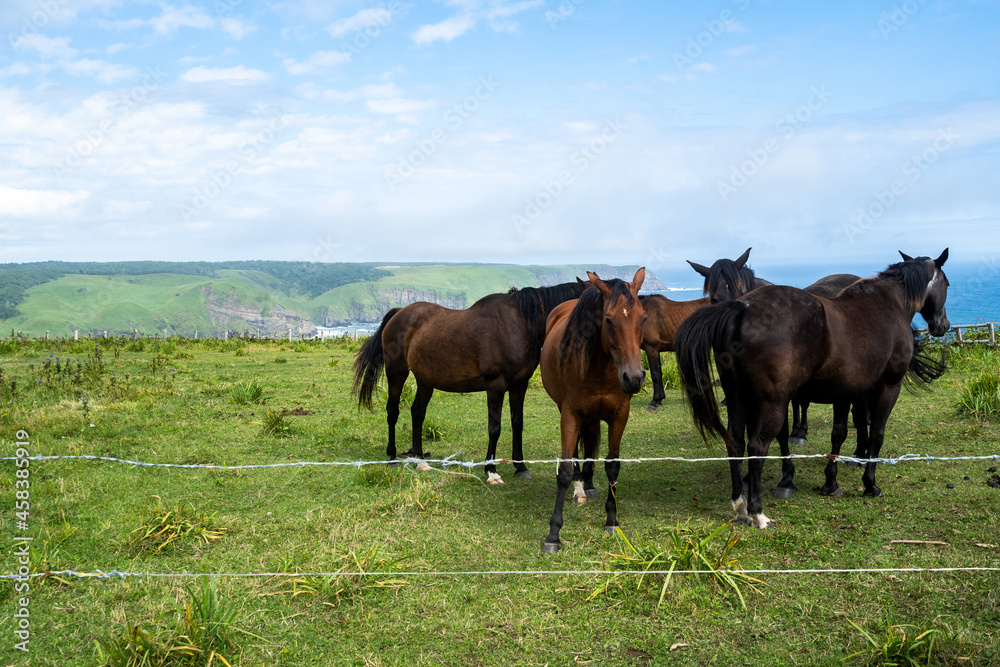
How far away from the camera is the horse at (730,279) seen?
8.84 meters

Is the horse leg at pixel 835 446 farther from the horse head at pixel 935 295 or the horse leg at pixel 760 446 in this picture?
the horse head at pixel 935 295

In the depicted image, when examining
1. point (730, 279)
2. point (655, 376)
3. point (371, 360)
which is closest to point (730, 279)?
point (730, 279)

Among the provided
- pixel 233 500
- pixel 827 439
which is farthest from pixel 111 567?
pixel 827 439

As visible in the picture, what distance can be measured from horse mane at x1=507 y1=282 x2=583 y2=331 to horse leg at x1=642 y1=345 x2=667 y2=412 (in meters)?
4.82

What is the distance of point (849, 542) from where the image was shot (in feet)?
16.9

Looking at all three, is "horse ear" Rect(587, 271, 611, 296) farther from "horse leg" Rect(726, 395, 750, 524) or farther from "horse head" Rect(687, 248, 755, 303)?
"horse head" Rect(687, 248, 755, 303)

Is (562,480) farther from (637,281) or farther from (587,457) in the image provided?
(637,281)

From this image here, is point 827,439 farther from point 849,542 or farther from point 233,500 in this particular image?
point 233,500

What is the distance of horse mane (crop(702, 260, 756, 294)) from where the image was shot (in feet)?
29.1

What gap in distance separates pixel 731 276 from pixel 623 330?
15.2 ft

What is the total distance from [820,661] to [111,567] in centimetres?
502

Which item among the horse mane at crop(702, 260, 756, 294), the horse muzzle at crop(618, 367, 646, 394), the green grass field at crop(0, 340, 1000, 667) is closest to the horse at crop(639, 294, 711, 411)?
the green grass field at crop(0, 340, 1000, 667)

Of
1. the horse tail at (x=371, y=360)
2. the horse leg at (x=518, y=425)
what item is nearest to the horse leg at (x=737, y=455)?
the horse leg at (x=518, y=425)

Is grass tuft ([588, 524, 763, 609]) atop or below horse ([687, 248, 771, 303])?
below
